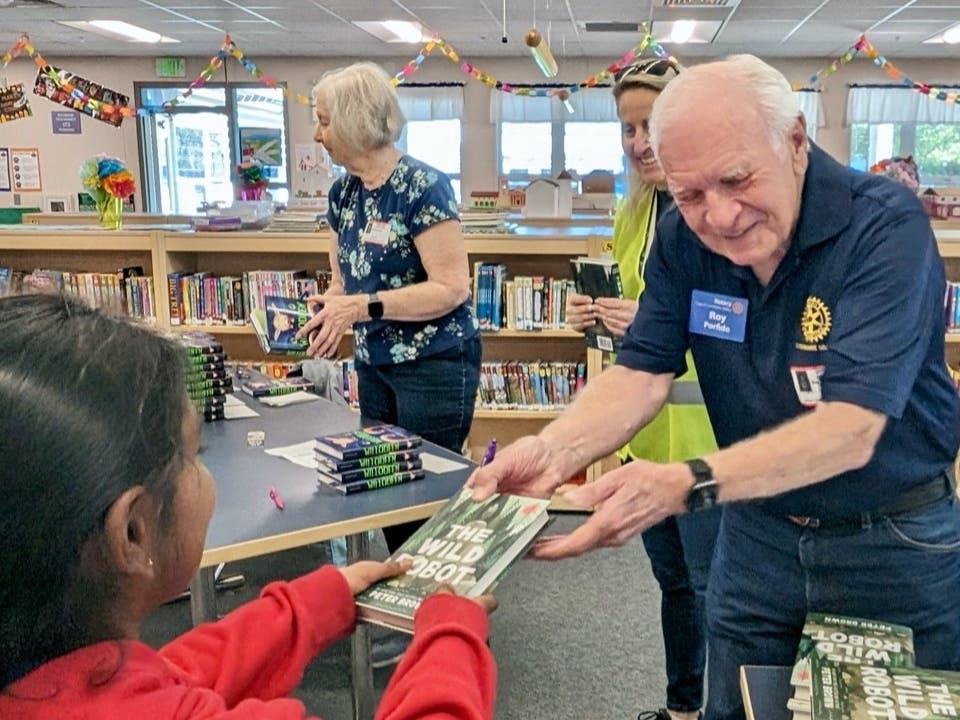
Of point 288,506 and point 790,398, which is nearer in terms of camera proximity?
point 790,398

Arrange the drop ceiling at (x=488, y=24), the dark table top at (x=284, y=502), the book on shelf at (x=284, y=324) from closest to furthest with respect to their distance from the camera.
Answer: the dark table top at (x=284, y=502) < the book on shelf at (x=284, y=324) < the drop ceiling at (x=488, y=24)

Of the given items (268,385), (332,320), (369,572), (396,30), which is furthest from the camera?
(396,30)

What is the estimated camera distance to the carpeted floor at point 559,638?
277 cm

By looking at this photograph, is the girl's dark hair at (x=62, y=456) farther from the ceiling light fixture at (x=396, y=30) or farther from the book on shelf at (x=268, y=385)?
the ceiling light fixture at (x=396, y=30)

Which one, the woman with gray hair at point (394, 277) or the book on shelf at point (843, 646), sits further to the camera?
the woman with gray hair at point (394, 277)

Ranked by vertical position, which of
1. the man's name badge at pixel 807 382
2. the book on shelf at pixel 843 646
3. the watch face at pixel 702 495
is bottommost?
the book on shelf at pixel 843 646

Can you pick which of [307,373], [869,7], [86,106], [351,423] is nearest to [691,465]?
[351,423]

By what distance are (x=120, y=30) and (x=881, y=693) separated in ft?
35.3

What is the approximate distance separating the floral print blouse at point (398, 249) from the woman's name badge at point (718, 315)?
3.59ft

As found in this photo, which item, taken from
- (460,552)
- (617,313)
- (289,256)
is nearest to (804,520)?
(460,552)

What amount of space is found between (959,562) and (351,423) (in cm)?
158

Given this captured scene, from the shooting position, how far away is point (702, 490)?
4.25 feet

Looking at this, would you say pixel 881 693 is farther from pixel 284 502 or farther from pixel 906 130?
pixel 906 130

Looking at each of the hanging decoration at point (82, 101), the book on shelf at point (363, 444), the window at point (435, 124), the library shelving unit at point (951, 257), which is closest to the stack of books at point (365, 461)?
the book on shelf at point (363, 444)
